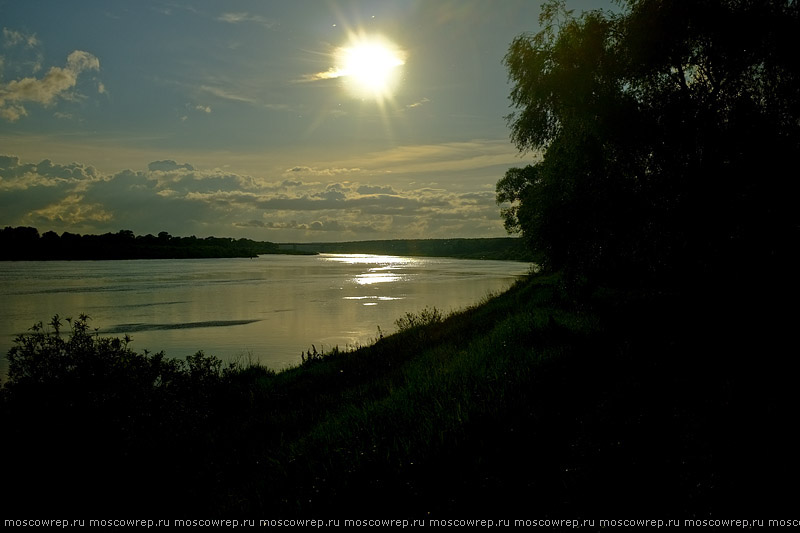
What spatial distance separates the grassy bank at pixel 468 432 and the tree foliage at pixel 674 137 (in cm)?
216

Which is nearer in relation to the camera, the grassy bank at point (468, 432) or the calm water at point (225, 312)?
the grassy bank at point (468, 432)

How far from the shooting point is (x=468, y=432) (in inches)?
236

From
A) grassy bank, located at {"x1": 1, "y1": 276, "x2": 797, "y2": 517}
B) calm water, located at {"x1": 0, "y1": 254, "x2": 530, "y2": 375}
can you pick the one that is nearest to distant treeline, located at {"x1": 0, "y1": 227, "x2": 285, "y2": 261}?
calm water, located at {"x1": 0, "y1": 254, "x2": 530, "y2": 375}

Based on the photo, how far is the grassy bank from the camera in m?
4.78

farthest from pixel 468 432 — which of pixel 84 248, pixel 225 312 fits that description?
pixel 84 248

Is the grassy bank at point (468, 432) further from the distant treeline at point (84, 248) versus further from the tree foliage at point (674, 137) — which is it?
the distant treeline at point (84, 248)

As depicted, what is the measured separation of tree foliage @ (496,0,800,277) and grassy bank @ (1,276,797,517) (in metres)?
2.16

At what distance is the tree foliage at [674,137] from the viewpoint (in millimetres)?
11945

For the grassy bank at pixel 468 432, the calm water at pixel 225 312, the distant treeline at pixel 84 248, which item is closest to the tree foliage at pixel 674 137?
the grassy bank at pixel 468 432

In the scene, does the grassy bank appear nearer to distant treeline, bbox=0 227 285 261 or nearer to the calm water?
the calm water

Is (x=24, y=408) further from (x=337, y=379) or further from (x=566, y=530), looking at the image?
(x=566, y=530)

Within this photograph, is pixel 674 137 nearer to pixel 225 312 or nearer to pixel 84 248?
pixel 225 312

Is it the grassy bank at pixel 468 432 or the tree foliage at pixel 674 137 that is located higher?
the tree foliage at pixel 674 137

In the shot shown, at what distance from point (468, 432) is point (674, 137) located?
11.1 m
